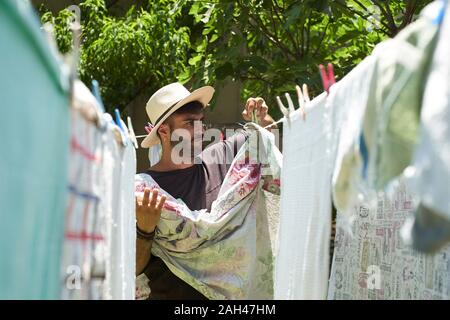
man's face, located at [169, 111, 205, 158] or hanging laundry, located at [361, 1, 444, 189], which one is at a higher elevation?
man's face, located at [169, 111, 205, 158]

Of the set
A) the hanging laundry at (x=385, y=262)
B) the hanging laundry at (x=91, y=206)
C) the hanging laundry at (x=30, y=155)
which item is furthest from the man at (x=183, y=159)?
the hanging laundry at (x=30, y=155)

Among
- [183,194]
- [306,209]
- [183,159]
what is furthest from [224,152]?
[306,209]

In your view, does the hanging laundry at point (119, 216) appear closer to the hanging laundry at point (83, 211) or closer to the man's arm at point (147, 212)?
the hanging laundry at point (83, 211)

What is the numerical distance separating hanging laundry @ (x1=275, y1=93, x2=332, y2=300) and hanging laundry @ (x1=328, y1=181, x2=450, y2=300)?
164 millimetres

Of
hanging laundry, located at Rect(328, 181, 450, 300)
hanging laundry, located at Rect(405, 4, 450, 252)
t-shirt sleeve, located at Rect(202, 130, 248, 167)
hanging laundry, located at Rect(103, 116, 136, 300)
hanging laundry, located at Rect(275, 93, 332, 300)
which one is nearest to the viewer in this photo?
hanging laundry, located at Rect(405, 4, 450, 252)

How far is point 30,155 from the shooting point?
1329 millimetres

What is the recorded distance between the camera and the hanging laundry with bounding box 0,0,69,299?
125 cm

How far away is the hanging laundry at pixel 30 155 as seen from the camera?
49.3 inches

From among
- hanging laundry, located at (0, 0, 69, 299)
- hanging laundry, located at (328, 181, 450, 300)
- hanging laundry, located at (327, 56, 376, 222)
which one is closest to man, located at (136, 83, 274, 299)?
hanging laundry, located at (328, 181, 450, 300)

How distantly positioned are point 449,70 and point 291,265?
3.80ft

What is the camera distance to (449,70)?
144cm

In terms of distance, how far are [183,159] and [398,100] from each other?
211 cm

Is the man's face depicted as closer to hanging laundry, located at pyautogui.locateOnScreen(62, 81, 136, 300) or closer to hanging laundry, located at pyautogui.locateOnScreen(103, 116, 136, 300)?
hanging laundry, located at pyautogui.locateOnScreen(103, 116, 136, 300)
